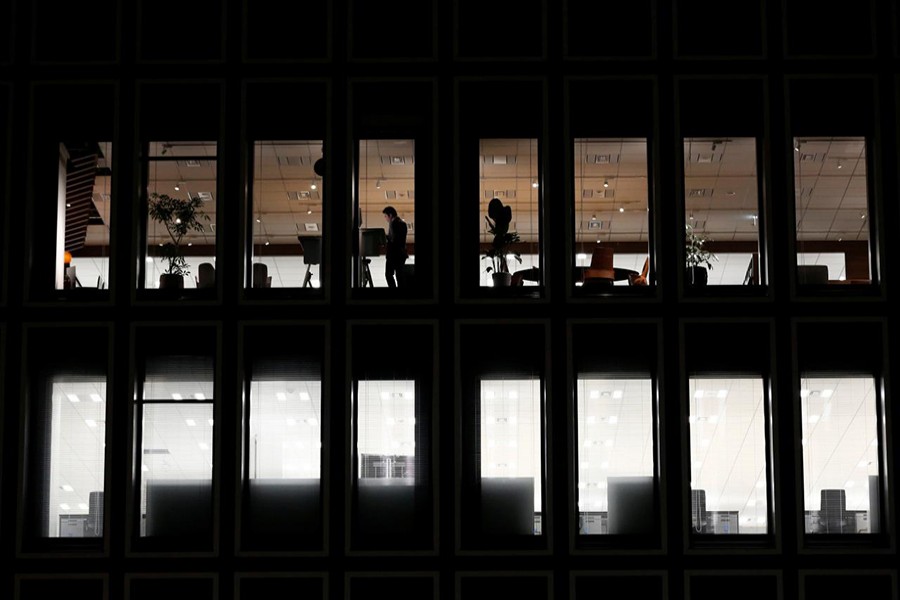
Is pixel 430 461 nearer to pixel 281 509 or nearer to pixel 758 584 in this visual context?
pixel 281 509

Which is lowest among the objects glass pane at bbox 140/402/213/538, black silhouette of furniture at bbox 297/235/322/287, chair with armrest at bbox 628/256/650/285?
glass pane at bbox 140/402/213/538

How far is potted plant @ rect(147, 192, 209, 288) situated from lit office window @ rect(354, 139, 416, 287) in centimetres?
184

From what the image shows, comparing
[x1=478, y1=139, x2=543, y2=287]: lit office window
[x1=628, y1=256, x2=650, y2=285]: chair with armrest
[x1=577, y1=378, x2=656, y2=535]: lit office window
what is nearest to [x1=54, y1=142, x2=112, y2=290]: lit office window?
[x1=478, y1=139, x2=543, y2=287]: lit office window

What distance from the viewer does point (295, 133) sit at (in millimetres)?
14773

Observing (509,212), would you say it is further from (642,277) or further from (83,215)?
(83,215)

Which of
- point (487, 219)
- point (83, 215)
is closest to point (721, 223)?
point (487, 219)

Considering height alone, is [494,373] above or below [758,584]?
above

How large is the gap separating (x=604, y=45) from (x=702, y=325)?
345cm

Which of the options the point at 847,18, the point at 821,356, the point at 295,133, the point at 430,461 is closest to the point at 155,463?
the point at 430,461

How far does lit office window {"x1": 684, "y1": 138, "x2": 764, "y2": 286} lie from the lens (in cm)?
1432

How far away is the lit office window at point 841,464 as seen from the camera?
14.0 metres

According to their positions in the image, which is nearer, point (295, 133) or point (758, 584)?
point (758, 584)

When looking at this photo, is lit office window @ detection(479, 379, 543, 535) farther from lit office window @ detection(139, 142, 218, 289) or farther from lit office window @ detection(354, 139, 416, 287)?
lit office window @ detection(139, 142, 218, 289)

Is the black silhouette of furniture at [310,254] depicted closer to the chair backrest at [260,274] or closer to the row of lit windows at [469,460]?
the chair backrest at [260,274]
